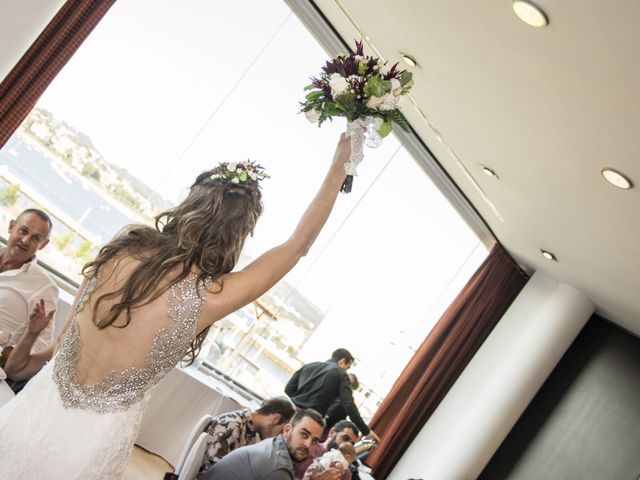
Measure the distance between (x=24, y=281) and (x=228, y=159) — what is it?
118 inches

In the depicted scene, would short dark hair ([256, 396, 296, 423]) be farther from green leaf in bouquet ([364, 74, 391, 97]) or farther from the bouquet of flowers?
green leaf in bouquet ([364, 74, 391, 97])

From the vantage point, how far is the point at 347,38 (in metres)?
6.50

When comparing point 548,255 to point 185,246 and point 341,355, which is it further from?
point 185,246

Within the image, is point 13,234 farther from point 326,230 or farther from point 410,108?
point 326,230

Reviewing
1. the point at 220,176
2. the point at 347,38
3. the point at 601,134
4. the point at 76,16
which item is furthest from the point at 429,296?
the point at 220,176

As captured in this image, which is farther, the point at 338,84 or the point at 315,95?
the point at 315,95

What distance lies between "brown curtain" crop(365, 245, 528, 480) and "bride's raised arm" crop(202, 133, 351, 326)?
7.09 m

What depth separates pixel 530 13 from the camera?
12.7ft

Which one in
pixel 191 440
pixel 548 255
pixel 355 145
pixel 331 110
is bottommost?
pixel 191 440

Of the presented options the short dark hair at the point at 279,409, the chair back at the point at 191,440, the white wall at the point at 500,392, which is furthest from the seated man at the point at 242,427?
the white wall at the point at 500,392

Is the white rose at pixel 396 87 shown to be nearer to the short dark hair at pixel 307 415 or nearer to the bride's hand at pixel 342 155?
the bride's hand at pixel 342 155

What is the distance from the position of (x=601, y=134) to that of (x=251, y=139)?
9.71ft

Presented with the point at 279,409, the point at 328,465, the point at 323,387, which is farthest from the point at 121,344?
the point at 323,387

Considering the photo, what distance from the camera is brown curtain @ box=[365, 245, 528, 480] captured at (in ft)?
29.9
